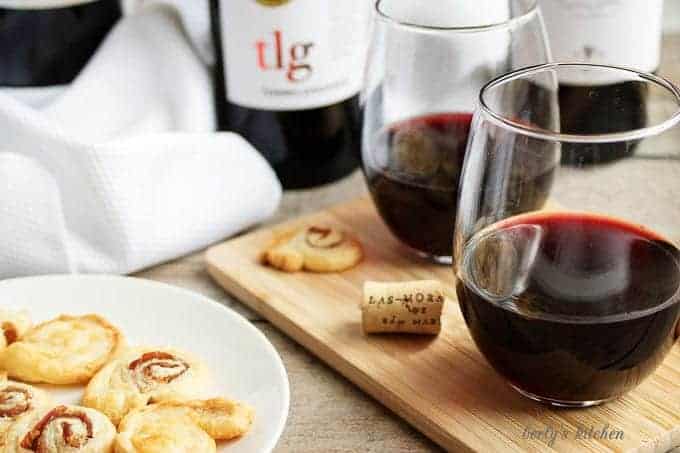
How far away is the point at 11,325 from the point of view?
980 mm

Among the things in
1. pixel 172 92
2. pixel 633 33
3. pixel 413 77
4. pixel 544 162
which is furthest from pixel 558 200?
pixel 172 92

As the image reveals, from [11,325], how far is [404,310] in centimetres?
35

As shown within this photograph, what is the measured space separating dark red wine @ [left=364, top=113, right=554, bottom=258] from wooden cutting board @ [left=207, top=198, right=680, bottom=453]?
1.7 inches

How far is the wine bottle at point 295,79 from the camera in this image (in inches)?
49.4

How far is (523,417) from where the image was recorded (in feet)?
2.93

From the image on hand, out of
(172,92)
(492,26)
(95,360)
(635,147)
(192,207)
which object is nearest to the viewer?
(635,147)

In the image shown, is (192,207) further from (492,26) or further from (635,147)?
(635,147)

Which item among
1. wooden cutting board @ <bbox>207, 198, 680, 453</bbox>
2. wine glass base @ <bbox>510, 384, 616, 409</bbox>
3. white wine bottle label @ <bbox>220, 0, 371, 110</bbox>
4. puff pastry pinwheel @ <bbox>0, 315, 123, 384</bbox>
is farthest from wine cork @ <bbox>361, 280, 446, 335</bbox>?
white wine bottle label @ <bbox>220, 0, 371, 110</bbox>

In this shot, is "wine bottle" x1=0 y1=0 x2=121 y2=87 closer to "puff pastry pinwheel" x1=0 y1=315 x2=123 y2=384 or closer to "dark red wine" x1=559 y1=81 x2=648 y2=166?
"puff pastry pinwheel" x1=0 y1=315 x2=123 y2=384

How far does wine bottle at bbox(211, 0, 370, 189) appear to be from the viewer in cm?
125

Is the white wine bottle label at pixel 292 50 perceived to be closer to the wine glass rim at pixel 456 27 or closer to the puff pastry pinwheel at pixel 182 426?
the wine glass rim at pixel 456 27

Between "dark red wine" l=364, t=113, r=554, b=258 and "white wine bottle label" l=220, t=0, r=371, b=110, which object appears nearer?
"dark red wine" l=364, t=113, r=554, b=258

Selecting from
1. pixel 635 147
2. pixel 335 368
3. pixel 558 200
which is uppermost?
pixel 635 147

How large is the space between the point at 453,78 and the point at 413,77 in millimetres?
42
